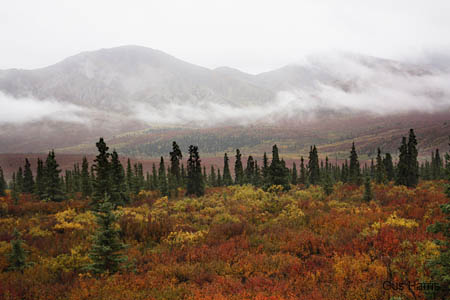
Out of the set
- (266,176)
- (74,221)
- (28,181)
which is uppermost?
(74,221)

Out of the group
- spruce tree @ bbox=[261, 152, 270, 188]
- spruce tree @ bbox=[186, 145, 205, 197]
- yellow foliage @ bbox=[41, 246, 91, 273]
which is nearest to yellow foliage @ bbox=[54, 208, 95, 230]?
yellow foliage @ bbox=[41, 246, 91, 273]

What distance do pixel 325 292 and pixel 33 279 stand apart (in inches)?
414

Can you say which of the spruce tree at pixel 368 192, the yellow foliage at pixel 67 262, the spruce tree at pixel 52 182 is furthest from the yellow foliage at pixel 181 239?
the spruce tree at pixel 52 182

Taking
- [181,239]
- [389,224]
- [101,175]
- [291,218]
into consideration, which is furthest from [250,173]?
[181,239]

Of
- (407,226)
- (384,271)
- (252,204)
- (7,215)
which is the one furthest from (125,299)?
(7,215)

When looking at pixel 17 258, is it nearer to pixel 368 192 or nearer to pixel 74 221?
pixel 74 221

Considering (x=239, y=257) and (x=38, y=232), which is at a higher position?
(x=38, y=232)

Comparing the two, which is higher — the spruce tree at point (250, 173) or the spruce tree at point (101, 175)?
the spruce tree at point (101, 175)

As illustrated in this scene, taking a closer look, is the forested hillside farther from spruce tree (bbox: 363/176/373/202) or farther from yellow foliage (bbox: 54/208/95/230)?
spruce tree (bbox: 363/176/373/202)

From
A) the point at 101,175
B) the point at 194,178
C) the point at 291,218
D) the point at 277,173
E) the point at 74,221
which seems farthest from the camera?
the point at 194,178

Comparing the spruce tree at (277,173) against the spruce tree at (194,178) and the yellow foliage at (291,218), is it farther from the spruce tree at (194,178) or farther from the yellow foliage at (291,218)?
the yellow foliage at (291,218)

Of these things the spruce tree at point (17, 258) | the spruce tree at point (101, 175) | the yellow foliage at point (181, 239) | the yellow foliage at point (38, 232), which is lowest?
the yellow foliage at point (181, 239)

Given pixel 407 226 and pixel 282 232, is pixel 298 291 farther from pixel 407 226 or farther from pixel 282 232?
pixel 407 226

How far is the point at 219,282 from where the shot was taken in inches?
358
